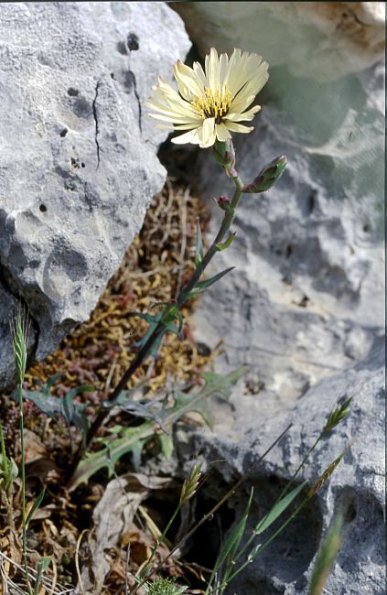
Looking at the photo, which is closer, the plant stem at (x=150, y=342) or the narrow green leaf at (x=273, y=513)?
the narrow green leaf at (x=273, y=513)

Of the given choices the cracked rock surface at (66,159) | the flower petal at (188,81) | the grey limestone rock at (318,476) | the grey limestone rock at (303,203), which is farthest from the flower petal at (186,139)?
the grey limestone rock at (303,203)

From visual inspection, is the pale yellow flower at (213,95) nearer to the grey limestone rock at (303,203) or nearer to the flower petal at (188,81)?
the flower petal at (188,81)

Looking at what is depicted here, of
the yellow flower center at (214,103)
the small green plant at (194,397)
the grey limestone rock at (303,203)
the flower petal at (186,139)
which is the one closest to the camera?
the small green plant at (194,397)

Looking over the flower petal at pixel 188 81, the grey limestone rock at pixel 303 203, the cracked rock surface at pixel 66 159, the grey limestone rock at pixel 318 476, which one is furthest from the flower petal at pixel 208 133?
the grey limestone rock at pixel 303 203

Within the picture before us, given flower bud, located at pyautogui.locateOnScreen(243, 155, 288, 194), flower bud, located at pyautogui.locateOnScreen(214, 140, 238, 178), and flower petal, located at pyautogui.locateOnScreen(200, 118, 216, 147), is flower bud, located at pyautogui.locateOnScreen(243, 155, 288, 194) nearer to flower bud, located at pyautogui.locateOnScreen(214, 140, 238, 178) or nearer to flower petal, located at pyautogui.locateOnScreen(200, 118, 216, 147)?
flower bud, located at pyautogui.locateOnScreen(214, 140, 238, 178)

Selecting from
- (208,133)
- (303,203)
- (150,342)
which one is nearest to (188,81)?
(208,133)

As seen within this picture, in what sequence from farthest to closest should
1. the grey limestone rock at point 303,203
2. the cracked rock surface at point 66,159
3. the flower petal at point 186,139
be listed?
1. the grey limestone rock at point 303,203
2. the cracked rock surface at point 66,159
3. the flower petal at point 186,139

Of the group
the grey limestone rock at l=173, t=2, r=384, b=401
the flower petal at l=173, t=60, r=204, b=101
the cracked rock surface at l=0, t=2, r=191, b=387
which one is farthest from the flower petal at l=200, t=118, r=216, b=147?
the grey limestone rock at l=173, t=2, r=384, b=401

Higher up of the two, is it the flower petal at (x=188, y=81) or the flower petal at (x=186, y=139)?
the flower petal at (x=188, y=81)

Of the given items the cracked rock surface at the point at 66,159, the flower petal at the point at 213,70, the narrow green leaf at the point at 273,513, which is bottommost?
the narrow green leaf at the point at 273,513
